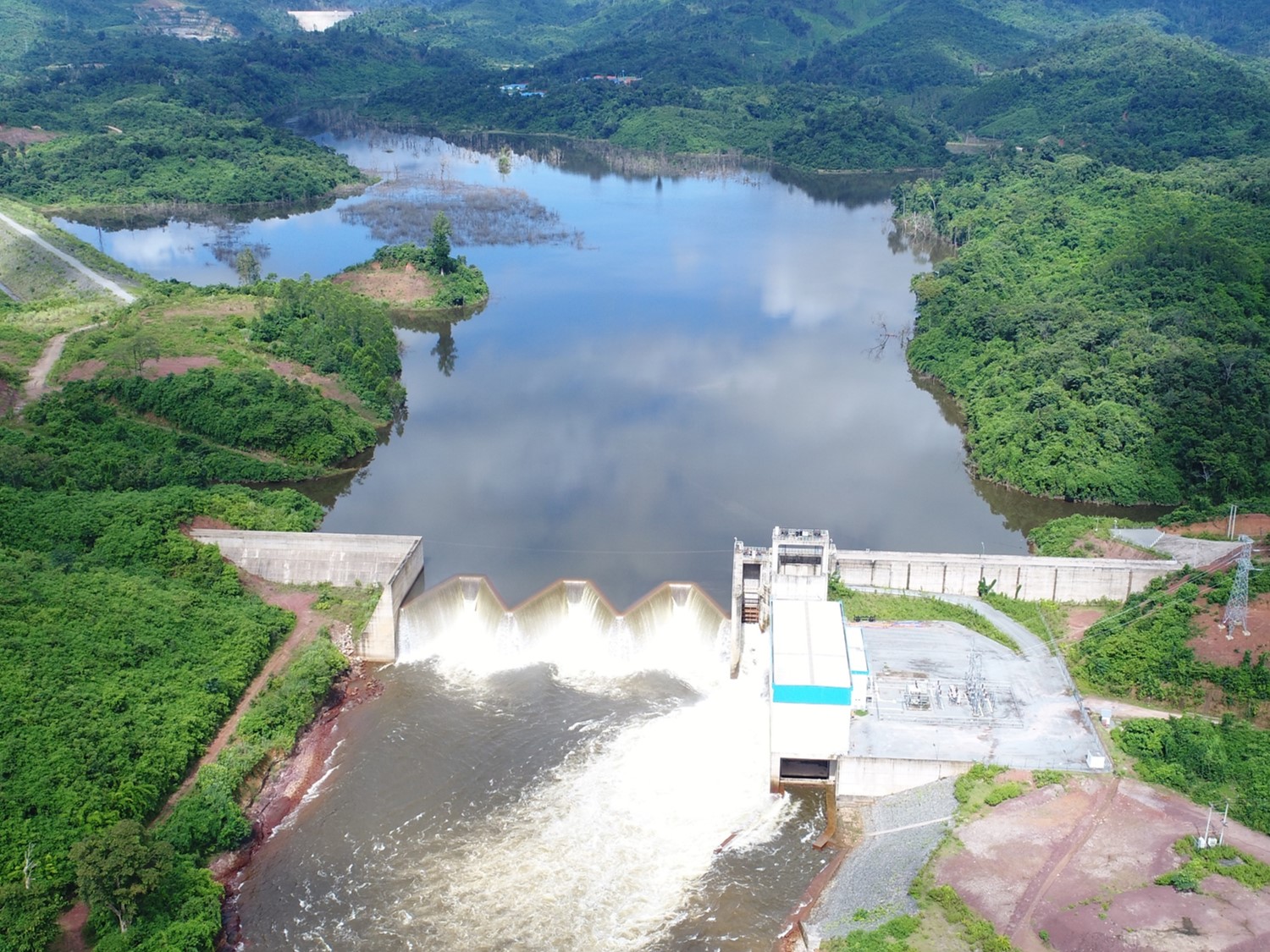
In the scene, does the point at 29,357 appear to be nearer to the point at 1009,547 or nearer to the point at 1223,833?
the point at 1009,547

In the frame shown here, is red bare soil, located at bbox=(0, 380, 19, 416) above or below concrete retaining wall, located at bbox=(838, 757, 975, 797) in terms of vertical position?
→ above

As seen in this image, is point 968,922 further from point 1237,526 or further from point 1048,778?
point 1237,526

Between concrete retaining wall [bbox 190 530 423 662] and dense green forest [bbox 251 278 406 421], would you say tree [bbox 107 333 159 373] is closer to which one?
dense green forest [bbox 251 278 406 421]

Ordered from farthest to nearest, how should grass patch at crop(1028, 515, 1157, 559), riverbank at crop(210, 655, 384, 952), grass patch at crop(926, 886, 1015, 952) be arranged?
grass patch at crop(1028, 515, 1157, 559) < riverbank at crop(210, 655, 384, 952) < grass patch at crop(926, 886, 1015, 952)

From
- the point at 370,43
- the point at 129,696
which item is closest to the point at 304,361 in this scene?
the point at 129,696

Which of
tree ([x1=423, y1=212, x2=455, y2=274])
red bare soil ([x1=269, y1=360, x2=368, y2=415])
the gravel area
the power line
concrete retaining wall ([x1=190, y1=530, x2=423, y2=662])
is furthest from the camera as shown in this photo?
tree ([x1=423, y1=212, x2=455, y2=274])

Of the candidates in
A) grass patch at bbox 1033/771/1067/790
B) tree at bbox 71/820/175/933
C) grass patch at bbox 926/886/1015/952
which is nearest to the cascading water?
tree at bbox 71/820/175/933
